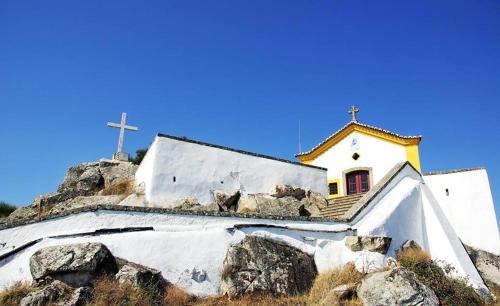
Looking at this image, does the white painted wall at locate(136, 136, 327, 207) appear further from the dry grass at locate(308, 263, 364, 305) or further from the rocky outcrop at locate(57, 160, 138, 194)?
the dry grass at locate(308, 263, 364, 305)

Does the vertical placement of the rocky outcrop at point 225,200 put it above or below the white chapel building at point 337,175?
below

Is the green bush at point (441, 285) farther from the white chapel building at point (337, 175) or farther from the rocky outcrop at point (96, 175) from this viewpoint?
the rocky outcrop at point (96, 175)

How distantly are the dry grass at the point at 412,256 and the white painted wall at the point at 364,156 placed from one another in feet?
A: 25.0

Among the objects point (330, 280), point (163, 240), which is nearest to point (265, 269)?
point (330, 280)

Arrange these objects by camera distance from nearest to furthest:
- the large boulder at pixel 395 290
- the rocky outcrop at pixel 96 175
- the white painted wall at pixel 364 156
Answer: the large boulder at pixel 395 290, the rocky outcrop at pixel 96 175, the white painted wall at pixel 364 156

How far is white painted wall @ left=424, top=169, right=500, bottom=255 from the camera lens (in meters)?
15.9

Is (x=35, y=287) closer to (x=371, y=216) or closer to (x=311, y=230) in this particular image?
(x=311, y=230)

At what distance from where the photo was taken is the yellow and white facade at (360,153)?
1891cm

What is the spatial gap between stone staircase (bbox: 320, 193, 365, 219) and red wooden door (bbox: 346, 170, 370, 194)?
212 inches

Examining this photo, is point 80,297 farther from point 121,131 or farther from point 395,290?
point 121,131

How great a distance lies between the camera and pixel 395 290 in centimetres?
825

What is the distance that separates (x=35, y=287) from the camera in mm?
7477

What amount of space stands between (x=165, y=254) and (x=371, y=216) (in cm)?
592

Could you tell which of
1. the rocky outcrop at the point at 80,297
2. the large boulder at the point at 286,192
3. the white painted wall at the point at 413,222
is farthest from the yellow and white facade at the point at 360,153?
the rocky outcrop at the point at 80,297
